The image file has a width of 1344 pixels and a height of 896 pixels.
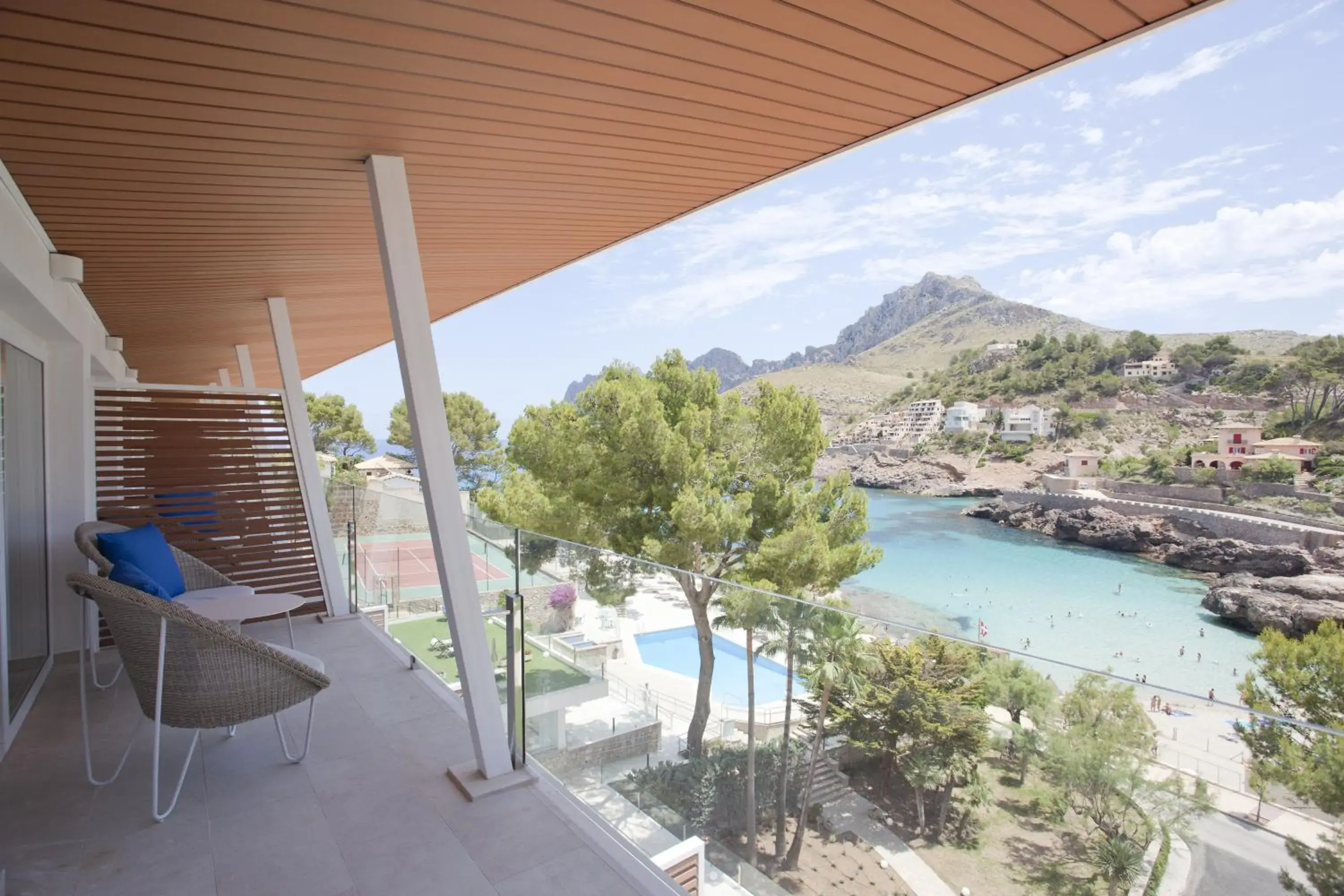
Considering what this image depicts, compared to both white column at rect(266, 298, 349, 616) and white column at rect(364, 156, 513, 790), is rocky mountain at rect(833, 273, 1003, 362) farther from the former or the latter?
white column at rect(364, 156, 513, 790)

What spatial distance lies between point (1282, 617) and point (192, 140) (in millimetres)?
44857

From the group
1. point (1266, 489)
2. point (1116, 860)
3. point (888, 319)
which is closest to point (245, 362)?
point (1116, 860)

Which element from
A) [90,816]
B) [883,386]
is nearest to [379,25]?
[90,816]

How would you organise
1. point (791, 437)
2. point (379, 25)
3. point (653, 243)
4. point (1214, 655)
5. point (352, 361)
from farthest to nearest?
point (653, 243) → point (1214, 655) → point (791, 437) → point (352, 361) → point (379, 25)

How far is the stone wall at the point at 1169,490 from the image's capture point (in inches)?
1646

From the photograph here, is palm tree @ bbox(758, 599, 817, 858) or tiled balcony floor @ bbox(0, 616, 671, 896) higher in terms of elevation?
palm tree @ bbox(758, 599, 817, 858)

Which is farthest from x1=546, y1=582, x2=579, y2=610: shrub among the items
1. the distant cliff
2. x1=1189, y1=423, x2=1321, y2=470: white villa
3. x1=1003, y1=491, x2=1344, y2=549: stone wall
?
the distant cliff

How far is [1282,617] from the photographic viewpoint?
1355 inches

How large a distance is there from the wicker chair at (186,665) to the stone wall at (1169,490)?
1984 inches

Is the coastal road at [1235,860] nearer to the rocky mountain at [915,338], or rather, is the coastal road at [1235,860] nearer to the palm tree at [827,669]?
the palm tree at [827,669]

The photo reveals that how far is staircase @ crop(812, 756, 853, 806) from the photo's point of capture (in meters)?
2.00

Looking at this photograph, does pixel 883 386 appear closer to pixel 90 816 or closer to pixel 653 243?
pixel 653 243

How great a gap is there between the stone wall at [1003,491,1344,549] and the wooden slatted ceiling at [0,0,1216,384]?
155 feet

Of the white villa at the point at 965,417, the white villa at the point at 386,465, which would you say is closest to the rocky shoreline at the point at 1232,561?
the white villa at the point at 965,417
